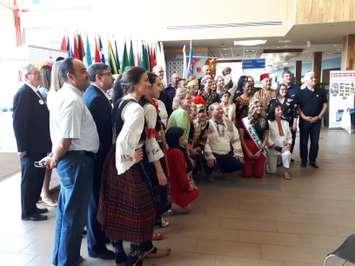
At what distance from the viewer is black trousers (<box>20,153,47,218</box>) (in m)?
3.31

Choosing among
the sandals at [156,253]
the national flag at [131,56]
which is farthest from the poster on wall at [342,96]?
the sandals at [156,253]

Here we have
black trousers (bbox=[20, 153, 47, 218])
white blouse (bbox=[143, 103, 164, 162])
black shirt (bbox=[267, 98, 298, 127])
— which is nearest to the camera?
white blouse (bbox=[143, 103, 164, 162])

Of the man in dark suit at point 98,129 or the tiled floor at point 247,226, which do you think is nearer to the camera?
the man in dark suit at point 98,129

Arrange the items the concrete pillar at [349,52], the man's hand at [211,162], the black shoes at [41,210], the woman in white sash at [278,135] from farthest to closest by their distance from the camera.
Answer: the concrete pillar at [349,52]
the woman in white sash at [278,135]
the man's hand at [211,162]
the black shoes at [41,210]

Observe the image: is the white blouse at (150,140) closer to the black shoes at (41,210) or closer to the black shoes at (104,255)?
the black shoes at (104,255)

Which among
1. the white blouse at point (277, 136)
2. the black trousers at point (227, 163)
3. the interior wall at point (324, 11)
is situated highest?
the interior wall at point (324, 11)

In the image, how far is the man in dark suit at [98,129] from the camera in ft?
7.87

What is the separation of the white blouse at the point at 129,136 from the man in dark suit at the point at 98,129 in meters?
0.29

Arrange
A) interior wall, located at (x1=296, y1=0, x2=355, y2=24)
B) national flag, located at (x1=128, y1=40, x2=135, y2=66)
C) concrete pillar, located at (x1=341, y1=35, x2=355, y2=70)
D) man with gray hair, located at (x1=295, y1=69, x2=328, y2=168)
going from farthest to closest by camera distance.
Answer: concrete pillar, located at (x1=341, y1=35, x2=355, y2=70) → interior wall, located at (x1=296, y1=0, x2=355, y2=24) → national flag, located at (x1=128, y1=40, x2=135, y2=66) → man with gray hair, located at (x1=295, y1=69, x2=328, y2=168)

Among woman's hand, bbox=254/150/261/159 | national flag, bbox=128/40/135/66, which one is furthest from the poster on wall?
national flag, bbox=128/40/135/66

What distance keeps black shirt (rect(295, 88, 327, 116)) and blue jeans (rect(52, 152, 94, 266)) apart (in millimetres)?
3946

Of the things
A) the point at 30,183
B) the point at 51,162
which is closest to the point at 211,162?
the point at 30,183

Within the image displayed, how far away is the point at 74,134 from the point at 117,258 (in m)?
0.99

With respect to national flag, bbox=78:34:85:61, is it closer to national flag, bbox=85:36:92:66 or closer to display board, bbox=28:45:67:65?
national flag, bbox=85:36:92:66
